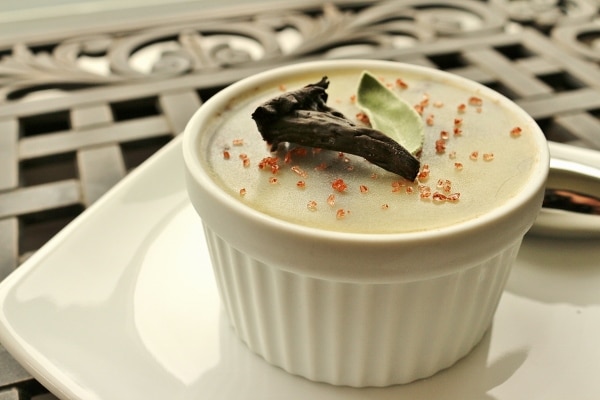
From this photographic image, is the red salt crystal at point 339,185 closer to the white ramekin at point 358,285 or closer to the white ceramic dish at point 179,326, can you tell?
the white ramekin at point 358,285

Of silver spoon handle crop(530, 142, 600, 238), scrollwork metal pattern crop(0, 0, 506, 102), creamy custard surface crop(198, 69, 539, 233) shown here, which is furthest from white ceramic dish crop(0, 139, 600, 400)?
scrollwork metal pattern crop(0, 0, 506, 102)

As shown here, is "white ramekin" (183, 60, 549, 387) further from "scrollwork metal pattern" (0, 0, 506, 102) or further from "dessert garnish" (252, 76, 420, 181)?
"scrollwork metal pattern" (0, 0, 506, 102)

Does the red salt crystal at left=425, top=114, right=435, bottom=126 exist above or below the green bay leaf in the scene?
below

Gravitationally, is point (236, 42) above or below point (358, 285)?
below

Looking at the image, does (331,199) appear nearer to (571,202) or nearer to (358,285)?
(358,285)

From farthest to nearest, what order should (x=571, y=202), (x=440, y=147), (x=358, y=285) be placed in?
(x=571, y=202), (x=440, y=147), (x=358, y=285)

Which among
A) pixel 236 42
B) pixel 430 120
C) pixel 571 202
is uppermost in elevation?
pixel 430 120

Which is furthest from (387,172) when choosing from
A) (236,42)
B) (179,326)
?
(236,42)
